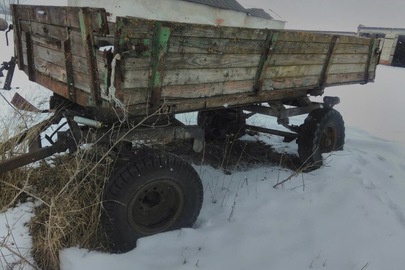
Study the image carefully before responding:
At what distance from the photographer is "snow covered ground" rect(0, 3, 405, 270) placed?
8.41 ft

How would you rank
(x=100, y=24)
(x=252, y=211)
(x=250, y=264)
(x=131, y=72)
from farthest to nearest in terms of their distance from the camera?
(x=252, y=211) < (x=250, y=264) < (x=131, y=72) < (x=100, y=24)

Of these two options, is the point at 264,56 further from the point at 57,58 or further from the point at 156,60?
the point at 57,58

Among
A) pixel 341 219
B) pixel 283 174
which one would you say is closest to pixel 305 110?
pixel 283 174

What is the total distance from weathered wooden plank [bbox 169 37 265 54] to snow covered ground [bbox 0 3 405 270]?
1.40 meters

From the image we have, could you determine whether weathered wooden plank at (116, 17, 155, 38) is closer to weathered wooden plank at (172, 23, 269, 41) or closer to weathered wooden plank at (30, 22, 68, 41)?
weathered wooden plank at (172, 23, 269, 41)

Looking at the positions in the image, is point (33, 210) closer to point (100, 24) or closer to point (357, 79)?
point (100, 24)

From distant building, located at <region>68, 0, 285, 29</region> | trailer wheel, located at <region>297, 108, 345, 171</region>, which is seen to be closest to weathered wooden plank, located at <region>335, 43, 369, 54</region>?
trailer wheel, located at <region>297, 108, 345, 171</region>

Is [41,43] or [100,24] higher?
[100,24]

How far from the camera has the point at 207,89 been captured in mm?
2779

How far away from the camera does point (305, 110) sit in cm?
433

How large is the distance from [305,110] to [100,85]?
2.78 m

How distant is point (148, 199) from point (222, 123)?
96.8 inches

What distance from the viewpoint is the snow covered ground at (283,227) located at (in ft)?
8.41

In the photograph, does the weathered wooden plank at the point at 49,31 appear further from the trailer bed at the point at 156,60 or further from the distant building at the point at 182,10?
the distant building at the point at 182,10
